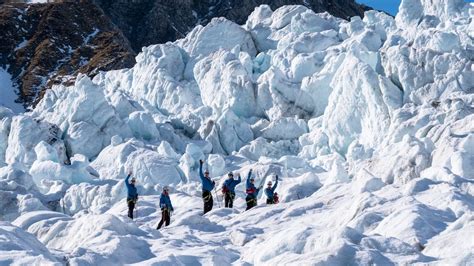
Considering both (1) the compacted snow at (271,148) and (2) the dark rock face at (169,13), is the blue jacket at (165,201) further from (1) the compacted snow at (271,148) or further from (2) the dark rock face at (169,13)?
(2) the dark rock face at (169,13)

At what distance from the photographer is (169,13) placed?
134625 mm

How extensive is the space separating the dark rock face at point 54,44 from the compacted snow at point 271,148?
34482 mm

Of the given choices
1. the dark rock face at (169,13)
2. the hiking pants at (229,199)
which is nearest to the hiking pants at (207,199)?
the hiking pants at (229,199)

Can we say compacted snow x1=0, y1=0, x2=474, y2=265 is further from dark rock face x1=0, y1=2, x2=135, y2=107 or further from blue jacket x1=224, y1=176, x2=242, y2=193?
dark rock face x1=0, y1=2, x2=135, y2=107

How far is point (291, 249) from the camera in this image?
43.8ft

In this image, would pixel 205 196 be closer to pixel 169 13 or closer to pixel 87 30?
pixel 87 30

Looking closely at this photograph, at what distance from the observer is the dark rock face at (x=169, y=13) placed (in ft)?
428

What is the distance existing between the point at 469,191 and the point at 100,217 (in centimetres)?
1040

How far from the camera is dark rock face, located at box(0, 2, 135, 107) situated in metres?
99.7

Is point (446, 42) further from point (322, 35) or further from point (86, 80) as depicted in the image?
point (86, 80)

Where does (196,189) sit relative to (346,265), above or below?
below

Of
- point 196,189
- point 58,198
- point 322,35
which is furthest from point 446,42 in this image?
point 58,198

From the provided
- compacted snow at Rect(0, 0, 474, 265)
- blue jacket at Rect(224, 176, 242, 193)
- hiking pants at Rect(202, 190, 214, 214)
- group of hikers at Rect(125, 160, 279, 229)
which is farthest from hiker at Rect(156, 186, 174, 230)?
blue jacket at Rect(224, 176, 242, 193)

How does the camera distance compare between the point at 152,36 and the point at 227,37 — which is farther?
the point at 152,36
